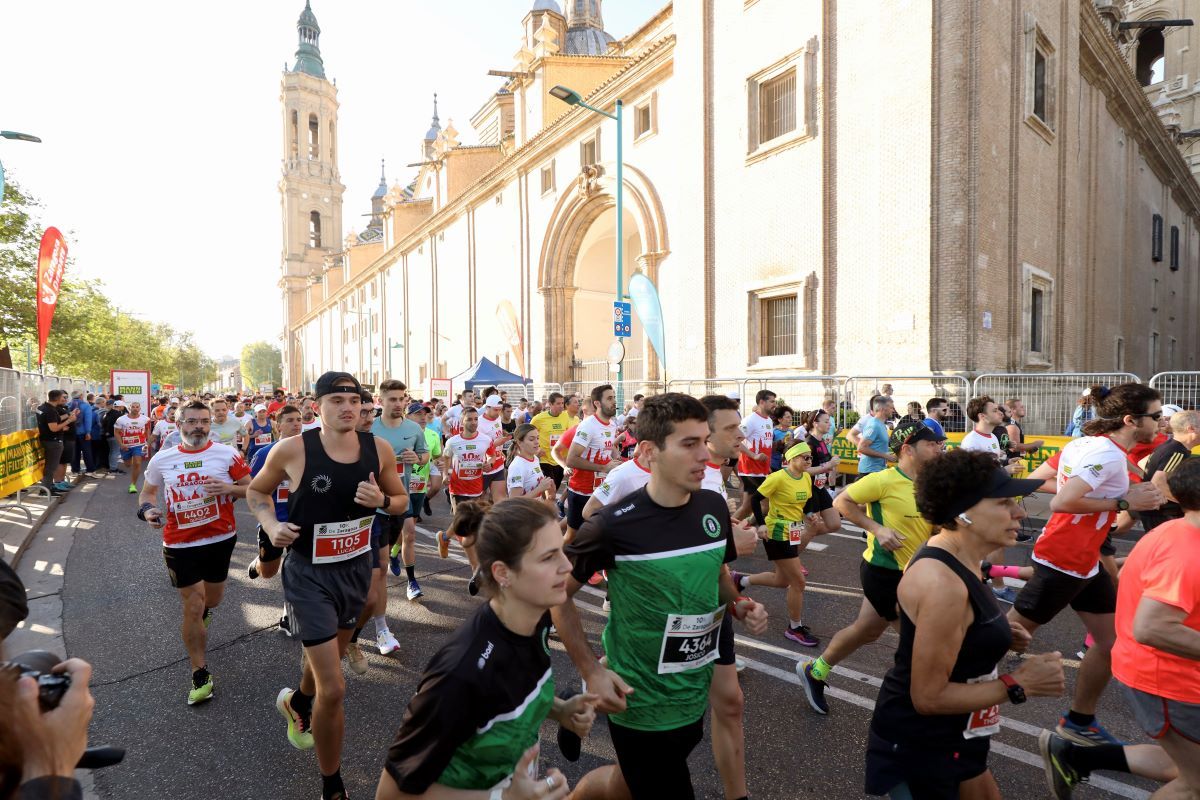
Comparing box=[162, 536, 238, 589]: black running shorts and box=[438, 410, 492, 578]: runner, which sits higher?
box=[438, 410, 492, 578]: runner

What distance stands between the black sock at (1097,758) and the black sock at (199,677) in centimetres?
514

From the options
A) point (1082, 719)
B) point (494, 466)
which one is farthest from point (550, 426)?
point (1082, 719)

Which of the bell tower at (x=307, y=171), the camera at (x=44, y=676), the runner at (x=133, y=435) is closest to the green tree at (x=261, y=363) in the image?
the bell tower at (x=307, y=171)

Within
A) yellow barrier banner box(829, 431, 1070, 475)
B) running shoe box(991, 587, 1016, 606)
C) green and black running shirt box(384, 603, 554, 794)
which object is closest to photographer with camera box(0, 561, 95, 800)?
green and black running shirt box(384, 603, 554, 794)

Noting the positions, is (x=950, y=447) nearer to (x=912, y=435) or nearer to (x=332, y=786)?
(x=912, y=435)

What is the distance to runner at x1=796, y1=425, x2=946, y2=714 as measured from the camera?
166 inches

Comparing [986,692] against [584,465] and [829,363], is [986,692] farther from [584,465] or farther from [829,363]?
[829,363]

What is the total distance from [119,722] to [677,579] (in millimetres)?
4043

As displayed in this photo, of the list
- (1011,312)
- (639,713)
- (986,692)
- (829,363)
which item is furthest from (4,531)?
(1011,312)

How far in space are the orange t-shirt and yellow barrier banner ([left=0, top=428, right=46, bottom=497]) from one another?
1519cm

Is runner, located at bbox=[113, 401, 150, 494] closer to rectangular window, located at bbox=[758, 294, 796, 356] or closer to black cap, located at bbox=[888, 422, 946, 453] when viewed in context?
black cap, located at bbox=[888, 422, 946, 453]

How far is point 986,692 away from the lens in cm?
225

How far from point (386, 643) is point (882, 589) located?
3829 mm

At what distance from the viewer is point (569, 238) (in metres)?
27.8
